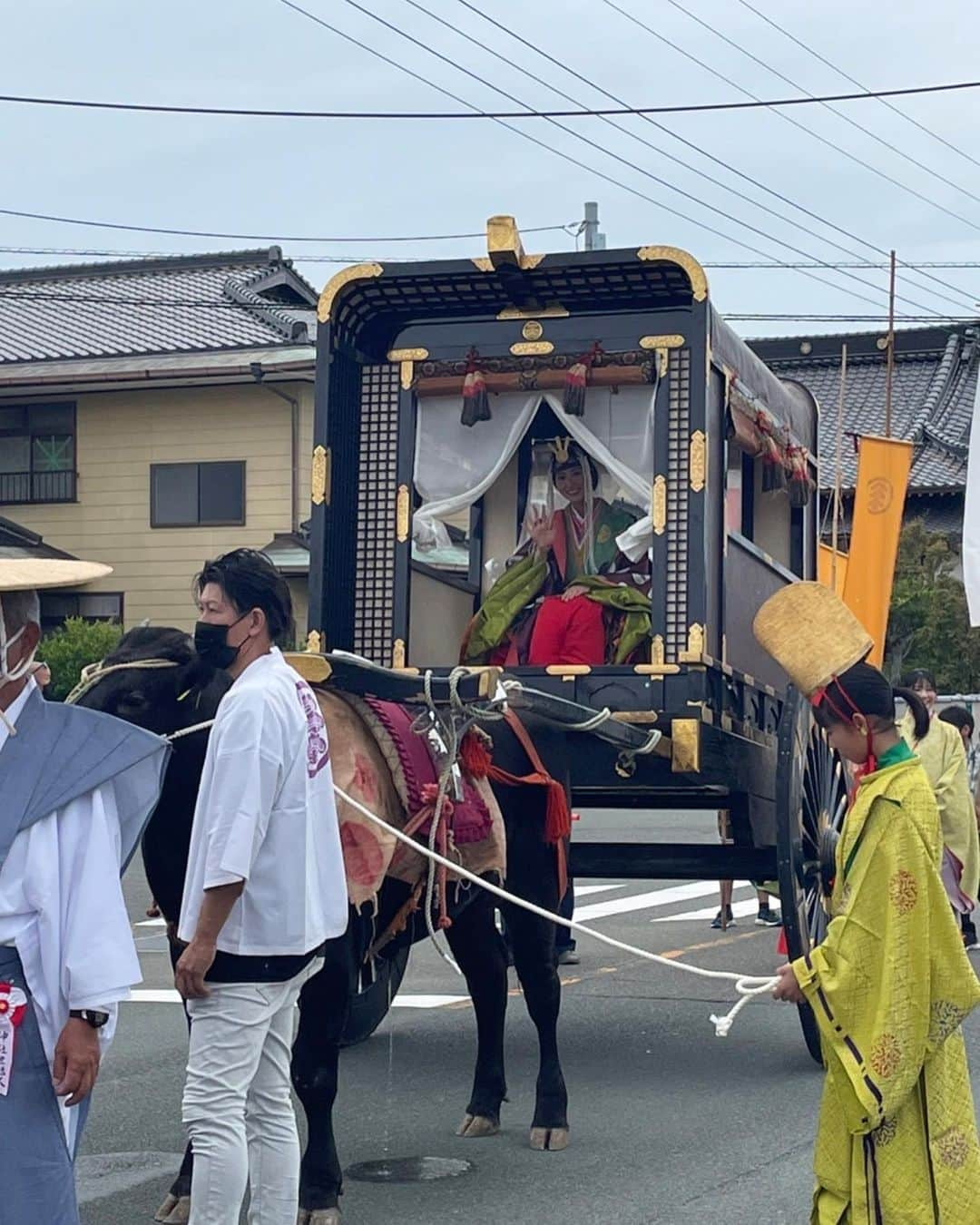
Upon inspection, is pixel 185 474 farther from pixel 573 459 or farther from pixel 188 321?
pixel 573 459

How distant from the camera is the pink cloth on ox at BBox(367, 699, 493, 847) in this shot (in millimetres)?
6312

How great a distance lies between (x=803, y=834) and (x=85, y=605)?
20858 mm

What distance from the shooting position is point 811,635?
175 inches

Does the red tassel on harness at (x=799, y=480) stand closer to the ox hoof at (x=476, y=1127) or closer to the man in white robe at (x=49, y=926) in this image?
the ox hoof at (x=476, y=1127)

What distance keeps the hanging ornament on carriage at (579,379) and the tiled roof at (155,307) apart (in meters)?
19.9

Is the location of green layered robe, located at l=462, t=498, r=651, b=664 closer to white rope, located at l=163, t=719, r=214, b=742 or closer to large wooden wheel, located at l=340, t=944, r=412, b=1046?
large wooden wheel, located at l=340, t=944, r=412, b=1046

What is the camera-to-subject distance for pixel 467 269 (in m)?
7.87

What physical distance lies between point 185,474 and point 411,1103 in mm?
20234

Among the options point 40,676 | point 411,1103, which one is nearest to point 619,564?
point 411,1103

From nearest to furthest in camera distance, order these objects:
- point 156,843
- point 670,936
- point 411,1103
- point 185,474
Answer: point 156,843, point 411,1103, point 670,936, point 185,474

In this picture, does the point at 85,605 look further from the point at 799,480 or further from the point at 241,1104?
the point at 241,1104

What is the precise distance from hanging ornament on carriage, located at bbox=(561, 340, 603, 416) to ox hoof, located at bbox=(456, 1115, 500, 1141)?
3.08 meters

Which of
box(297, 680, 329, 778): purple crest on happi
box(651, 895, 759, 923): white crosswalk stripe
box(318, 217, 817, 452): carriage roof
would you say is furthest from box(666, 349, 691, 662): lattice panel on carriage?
box(651, 895, 759, 923): white crosswalk stripe

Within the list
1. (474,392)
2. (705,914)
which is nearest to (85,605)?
(705,914)
